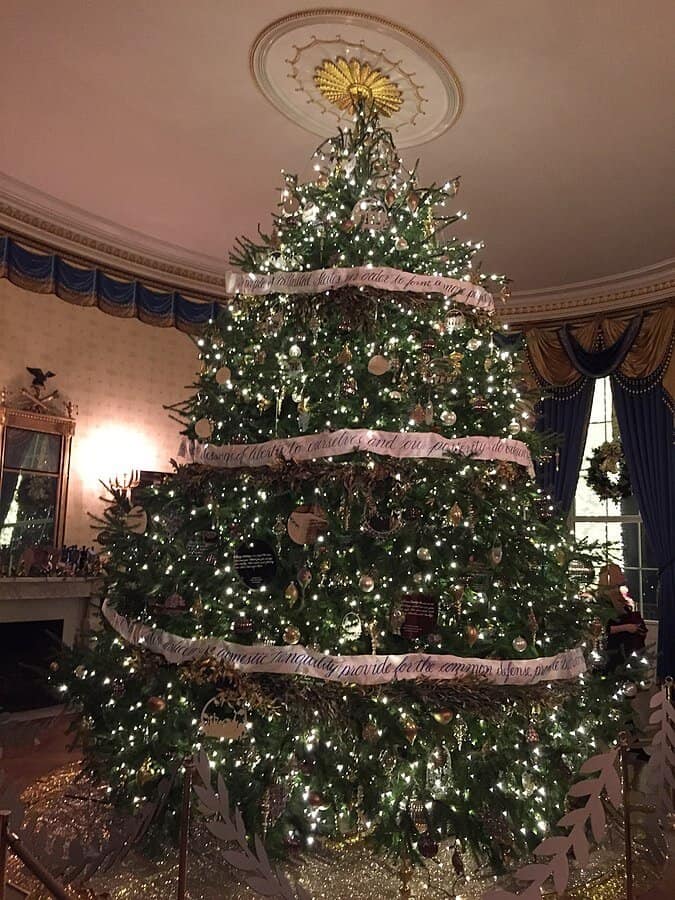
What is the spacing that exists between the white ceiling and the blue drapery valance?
0.53 meters

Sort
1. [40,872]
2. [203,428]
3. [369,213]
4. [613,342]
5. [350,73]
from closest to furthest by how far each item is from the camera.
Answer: [40,872] < [203,428] < [369,213] < [350,73] < [613,342]

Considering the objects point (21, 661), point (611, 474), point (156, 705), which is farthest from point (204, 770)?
point (611, 474)

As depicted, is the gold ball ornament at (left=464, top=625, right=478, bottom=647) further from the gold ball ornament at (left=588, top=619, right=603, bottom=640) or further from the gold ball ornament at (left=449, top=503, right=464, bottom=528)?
the gold ball ornament at (left=588, top=619, right=603, bottom=640)

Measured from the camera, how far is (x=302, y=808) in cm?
274

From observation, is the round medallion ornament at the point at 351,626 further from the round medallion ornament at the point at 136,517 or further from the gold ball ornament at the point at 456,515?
the round medallion ornament at the point at 136,517

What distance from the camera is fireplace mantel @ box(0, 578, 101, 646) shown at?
212 inches

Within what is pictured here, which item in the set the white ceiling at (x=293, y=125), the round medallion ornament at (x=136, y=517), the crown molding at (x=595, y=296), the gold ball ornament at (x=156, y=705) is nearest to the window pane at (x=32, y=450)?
the round medallion ornament at (x=136, y=517)

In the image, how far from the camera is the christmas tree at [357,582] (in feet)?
8.45

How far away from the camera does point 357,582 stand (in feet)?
9.12

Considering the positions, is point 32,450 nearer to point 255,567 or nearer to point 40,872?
point 255,567

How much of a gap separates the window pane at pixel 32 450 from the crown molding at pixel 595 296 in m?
4.56

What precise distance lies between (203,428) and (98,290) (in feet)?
11.9

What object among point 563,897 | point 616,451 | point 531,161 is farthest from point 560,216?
point 563,897

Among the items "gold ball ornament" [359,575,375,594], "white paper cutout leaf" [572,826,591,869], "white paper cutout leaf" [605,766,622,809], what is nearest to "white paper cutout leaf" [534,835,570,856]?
"white paper cutout leaf" [572,826,591,869]
